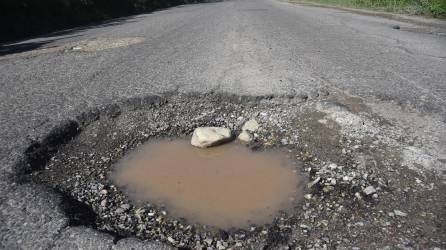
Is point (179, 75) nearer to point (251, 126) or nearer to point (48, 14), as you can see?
point (251, 126)

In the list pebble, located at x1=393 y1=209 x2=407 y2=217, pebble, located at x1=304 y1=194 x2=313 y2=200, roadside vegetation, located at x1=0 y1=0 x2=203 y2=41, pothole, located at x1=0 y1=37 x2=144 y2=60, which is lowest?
pebble, located at x1=304 y1=194 x2=313 y2=200

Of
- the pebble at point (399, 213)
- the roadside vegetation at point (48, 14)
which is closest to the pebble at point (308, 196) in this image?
the pebble at point (399, 213)

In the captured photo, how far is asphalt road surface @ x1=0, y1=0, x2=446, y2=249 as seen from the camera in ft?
7.34

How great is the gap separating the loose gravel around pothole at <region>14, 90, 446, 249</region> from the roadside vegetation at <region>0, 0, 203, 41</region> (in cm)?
917

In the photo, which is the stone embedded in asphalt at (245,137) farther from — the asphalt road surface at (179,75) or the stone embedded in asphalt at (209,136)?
the asphalt road surface at (179,75)

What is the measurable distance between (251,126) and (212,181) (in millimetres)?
879

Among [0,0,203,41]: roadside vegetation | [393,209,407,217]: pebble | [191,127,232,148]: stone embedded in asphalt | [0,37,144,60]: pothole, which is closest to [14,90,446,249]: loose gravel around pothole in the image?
[393,209,407,217]: pebble

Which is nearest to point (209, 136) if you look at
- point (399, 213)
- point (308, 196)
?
point (308, 196)

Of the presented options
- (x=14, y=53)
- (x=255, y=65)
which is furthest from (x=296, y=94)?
(x=14, y=53)

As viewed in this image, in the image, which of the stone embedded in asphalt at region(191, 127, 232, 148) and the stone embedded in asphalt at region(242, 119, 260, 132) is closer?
the stone embedded in asphalt at region(191, 127, 232, 148)

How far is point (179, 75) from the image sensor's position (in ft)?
15.6

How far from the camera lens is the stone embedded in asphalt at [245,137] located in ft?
10.7

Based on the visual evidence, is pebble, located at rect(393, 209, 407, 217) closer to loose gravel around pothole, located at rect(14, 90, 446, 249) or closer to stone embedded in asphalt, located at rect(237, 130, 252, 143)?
loose gravel around pothole, located at rect(14, 90, 446, 249)

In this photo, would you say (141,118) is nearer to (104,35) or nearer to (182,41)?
(182,41)
